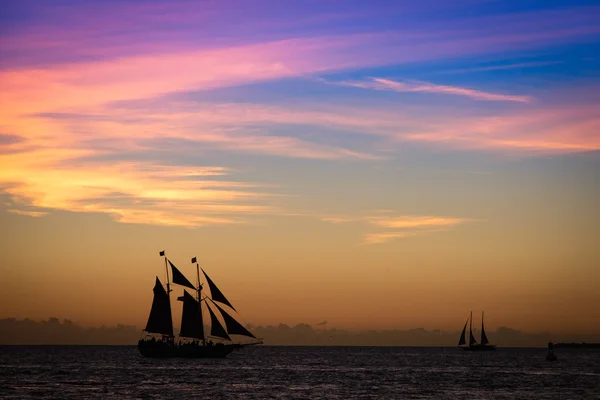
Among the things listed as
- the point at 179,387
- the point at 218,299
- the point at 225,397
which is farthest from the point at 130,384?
the point at 218,299

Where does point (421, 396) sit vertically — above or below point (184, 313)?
below

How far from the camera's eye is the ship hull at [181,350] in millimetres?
168125

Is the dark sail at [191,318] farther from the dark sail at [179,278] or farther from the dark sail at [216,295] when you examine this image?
the dark sail at [216,295]

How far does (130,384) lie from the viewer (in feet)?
359

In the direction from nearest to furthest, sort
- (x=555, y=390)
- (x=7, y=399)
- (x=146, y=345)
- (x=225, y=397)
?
(x=7, y=399) < (x=225, y=397) < (x=555, y=390) < (x=146, y=345)

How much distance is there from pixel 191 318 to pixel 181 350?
8.44 m

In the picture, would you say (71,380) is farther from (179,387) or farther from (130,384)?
(179,387)

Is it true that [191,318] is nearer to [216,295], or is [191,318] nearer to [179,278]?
[179,278]

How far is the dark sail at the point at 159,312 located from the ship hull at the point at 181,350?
6293mm

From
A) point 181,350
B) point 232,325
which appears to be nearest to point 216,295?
point 232,325

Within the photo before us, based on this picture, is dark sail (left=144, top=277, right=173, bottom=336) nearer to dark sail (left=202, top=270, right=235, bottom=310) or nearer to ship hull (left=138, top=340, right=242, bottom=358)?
ship hull (left=138, top=340, right=242, bottom=358)

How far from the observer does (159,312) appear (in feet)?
529

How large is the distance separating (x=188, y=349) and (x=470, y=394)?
81.4 metres

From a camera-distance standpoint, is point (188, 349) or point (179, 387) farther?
point (188, 349)
